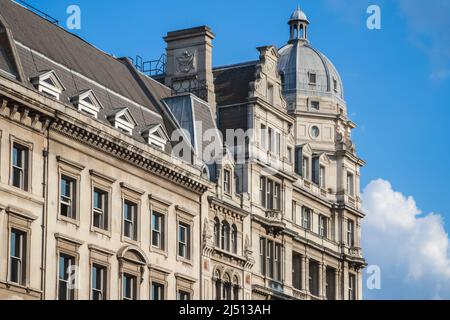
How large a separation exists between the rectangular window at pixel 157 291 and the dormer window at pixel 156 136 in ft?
26.3

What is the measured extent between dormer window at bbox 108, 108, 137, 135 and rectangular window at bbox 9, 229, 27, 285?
12283 mm

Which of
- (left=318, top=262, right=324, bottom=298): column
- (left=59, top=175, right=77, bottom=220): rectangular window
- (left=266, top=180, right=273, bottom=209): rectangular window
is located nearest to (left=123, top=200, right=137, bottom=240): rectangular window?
(left=59, top=175, right=77, bottom=220): rectangular window

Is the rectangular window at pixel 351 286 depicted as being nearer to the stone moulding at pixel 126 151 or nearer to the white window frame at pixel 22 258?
the stone moulding at pixel 126 151

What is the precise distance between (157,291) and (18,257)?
47.4 ft

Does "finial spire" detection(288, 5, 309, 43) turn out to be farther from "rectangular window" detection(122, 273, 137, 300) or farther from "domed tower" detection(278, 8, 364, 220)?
"rectangular window" detection(122, 273, 137, 300)

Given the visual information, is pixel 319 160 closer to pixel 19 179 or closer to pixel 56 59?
pixel 56 59

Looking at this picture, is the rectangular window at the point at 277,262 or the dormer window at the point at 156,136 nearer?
the dormer window at the point at 156,136

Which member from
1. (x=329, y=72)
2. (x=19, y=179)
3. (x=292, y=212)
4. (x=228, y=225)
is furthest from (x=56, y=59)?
(x=329, y=72)

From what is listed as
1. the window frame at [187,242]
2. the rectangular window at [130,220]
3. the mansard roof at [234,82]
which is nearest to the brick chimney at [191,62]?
the mansard roof at [234,82]

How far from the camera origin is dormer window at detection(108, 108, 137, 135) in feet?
281

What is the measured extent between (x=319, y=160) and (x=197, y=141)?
19761 mm

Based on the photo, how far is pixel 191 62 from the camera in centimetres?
10244

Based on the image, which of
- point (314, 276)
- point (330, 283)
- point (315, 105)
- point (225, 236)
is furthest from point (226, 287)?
point (315, 105)

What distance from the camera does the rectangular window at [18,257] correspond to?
244 feet
